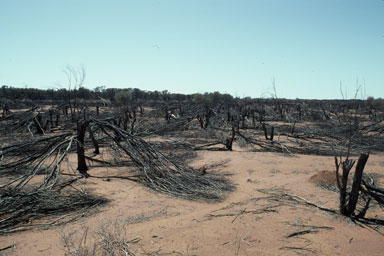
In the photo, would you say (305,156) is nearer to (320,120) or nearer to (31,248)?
(31,248)

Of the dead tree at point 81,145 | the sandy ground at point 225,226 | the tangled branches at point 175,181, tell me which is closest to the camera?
the sandy ground at point 225,226

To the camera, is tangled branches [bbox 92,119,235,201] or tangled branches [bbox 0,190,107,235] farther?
tangled branches [bbox 92,119,235,201]

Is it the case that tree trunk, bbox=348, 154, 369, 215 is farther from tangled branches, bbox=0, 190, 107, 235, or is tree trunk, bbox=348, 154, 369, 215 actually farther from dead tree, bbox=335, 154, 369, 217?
tangled branches, bbox=0, 190, 107, 235

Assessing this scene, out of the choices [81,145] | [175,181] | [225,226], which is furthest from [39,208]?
[225,226]

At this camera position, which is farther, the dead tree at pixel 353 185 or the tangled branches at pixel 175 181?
the tangled branches at pixel 175 181

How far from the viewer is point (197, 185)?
5629mm

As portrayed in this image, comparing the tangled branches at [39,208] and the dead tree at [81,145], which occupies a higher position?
the dead tree at [81,145]

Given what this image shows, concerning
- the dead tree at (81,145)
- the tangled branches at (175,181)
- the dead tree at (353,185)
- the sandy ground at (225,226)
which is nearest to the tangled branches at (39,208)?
the sandy ground at (225,226)

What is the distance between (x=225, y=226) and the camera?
150 inches

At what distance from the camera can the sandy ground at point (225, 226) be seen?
3.26 meters

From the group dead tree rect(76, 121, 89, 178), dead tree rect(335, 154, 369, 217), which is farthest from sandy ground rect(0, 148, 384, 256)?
dead tree rect(76, 121, 89, 178)

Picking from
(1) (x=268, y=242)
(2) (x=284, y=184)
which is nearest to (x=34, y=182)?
(1) (x=268, y=242)

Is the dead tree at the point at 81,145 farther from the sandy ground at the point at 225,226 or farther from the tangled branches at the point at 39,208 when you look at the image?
the tangled branches at the point at 39,208

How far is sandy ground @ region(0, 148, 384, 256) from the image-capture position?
128 inches
